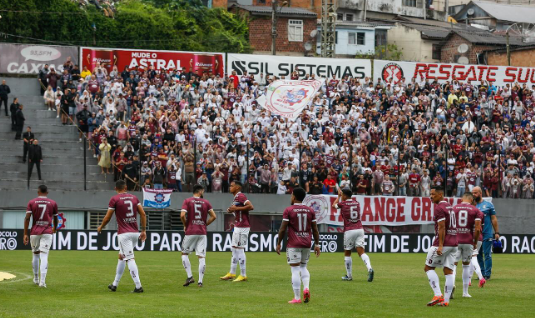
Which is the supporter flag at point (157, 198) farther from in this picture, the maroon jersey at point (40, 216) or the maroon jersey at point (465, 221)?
the maroon jersey at point (465, 221)

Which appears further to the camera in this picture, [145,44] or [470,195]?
[145,44]

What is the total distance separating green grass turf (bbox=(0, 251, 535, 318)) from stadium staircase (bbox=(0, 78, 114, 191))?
12617 mm

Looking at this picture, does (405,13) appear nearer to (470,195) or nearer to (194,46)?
(194,46)

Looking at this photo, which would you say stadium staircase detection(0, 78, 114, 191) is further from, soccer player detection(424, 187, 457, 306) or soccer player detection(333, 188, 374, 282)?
soccer player detection(424, 187, 457, 306)

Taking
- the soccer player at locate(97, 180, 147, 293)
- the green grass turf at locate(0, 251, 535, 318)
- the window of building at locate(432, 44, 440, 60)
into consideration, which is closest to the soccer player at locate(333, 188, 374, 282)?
the green grass turf at locate(0, 251, 535, 318)

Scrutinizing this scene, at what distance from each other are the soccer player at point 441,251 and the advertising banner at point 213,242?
65.6 feet

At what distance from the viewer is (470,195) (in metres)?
18.9

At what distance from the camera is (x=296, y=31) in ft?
278

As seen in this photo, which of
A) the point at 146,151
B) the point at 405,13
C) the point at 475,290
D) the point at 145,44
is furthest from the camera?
the point at 405,13

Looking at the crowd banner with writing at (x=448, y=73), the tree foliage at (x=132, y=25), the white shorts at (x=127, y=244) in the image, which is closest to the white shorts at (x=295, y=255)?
the white shorts at (x=127, y=244)

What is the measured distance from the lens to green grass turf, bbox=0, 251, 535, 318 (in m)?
15.6

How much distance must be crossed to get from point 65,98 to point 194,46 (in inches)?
1275

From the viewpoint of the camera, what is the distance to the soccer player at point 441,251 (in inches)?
657

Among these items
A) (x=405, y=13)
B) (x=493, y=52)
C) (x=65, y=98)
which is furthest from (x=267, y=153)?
(x=405, y=13)
